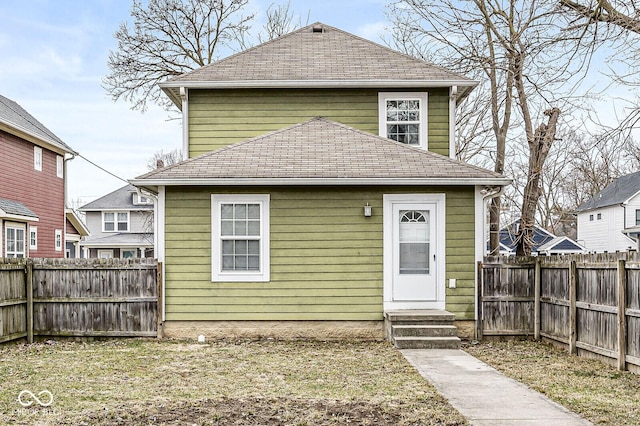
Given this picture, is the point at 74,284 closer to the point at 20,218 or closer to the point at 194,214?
the point at 194,214

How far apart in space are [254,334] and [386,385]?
4.51m

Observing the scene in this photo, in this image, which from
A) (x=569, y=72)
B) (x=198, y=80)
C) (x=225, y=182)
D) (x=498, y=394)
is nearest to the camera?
(x=498, y=394)

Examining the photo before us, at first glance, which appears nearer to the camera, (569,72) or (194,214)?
(569,72)

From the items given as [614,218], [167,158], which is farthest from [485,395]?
[167,158]

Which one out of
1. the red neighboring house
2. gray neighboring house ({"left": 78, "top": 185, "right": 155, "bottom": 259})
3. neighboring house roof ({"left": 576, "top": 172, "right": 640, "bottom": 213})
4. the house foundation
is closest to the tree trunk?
the house foundation

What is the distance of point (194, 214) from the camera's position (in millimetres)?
→ 11250

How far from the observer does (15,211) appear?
63.1 feet

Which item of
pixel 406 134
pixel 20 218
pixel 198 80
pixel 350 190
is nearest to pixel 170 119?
pixel 20 218

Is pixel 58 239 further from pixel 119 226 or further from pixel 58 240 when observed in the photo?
pixel 119 226

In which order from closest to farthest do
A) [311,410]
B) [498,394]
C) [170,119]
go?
[311,410]
[498,394]
[170,119]

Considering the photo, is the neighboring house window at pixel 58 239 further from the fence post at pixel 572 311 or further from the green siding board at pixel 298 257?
the fence post at pixel 572 311

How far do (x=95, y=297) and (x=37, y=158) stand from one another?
505 inches

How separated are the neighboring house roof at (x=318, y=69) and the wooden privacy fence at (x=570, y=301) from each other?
4448 mm

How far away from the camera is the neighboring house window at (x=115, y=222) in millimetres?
38500
